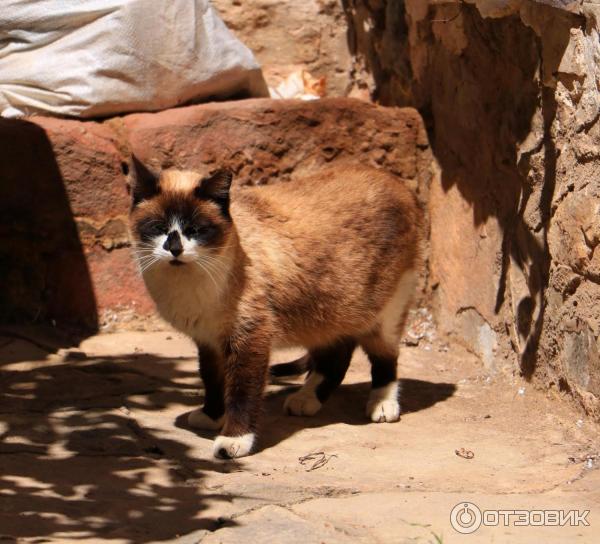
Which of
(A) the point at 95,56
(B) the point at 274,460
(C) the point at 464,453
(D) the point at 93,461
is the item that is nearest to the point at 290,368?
(B) the point at 274,460

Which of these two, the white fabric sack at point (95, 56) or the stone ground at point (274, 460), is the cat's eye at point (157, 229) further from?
the white fabric sack at point (95, 56)

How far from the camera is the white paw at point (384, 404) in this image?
5617mm

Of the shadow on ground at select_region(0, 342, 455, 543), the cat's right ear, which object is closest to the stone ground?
the shadow on ground at select_region(0, 342, 455, 543)

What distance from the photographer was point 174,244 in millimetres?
4727

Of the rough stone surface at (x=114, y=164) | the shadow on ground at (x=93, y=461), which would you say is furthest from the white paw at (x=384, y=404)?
the rough stone surface at (x=114, y=164)

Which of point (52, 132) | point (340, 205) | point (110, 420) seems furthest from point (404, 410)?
point (52, 132)

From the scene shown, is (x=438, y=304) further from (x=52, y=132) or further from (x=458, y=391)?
(x=52, y=132)

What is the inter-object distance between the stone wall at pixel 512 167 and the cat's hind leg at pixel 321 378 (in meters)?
1.06

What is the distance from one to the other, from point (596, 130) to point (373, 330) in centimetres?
166

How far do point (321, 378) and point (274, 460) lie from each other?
1.00m

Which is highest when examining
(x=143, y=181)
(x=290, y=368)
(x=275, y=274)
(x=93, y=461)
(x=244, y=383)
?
(x=143, y=181)

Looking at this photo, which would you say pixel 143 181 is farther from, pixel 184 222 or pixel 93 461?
pixel 93 461

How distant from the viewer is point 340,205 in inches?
219

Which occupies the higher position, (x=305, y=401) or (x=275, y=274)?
(x=275, y=274)
